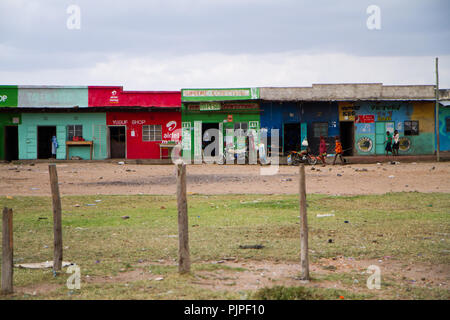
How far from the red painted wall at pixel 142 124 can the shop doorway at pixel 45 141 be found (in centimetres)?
416

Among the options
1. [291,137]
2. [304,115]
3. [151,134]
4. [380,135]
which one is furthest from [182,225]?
[380,135]

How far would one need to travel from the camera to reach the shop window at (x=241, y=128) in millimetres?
30672

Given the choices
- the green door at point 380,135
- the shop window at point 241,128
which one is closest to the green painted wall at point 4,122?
the shop window at point 241,128

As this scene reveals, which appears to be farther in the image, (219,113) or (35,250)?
(219,113)

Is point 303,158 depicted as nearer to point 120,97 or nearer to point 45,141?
point 120,97

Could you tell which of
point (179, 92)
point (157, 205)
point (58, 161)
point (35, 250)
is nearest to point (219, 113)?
point (179, 92)

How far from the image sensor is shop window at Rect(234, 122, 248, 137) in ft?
101

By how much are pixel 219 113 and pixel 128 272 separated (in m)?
25.2

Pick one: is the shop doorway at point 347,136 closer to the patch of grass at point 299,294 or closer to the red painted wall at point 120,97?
the red painted wall at point 120,97

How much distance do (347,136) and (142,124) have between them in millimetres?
13288

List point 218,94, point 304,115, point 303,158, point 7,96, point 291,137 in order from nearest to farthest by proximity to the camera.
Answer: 1. point 303,158
2. point 7,96
3. point 218,94
4. point 304,115
5. point 291,137

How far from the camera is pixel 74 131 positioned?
3070cm
